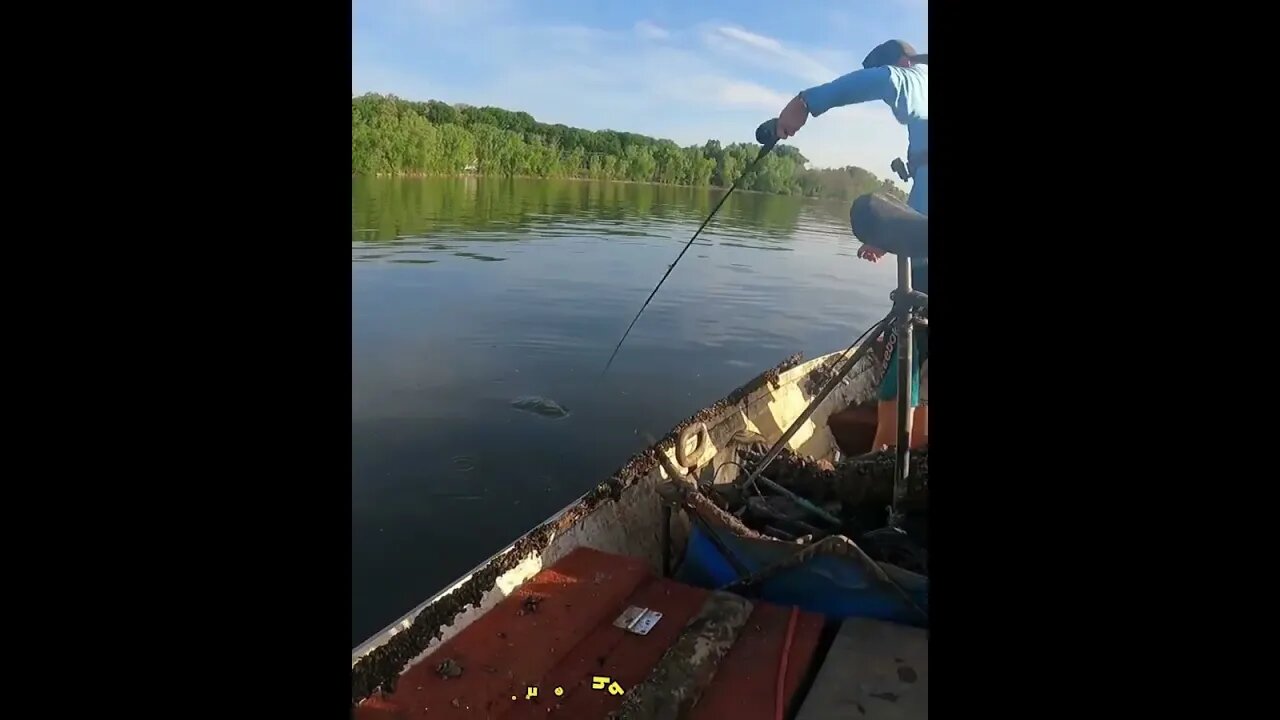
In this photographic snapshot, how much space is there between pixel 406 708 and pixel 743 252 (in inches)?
963

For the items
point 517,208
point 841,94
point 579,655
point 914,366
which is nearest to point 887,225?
point 841,94

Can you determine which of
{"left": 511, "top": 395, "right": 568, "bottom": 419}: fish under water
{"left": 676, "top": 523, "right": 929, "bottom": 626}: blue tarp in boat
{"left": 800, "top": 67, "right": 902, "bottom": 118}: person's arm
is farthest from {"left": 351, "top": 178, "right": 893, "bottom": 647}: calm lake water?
{"left": 676, "top": 523, "right": 929, "bottom": 626}: blue tarp in boat

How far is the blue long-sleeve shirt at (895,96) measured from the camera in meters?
2.71

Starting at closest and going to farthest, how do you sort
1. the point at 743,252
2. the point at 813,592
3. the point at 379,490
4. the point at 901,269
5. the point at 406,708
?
the point at 406,708
the point at 813,592
the point at 901,269
the point at 379,490
the point at 743,252

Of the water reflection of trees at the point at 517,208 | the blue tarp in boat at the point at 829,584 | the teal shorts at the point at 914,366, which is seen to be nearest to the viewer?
the blue tarp in boat at the point at 829,584

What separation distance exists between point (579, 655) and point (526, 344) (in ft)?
40.4

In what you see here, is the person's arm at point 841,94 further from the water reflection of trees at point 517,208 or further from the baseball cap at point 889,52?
the water reflection of trees at point 517,208

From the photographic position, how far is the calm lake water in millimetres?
8188

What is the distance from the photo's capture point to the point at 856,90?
10.2 feet

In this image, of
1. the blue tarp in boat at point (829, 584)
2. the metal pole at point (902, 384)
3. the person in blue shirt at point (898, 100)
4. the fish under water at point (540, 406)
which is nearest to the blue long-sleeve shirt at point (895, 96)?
the person in blue shirt at point (898, 100)
